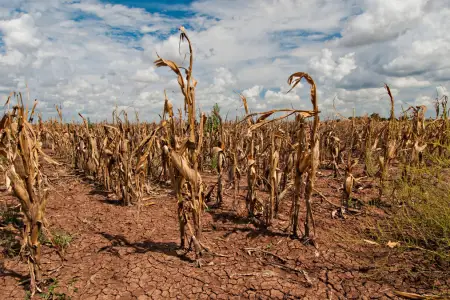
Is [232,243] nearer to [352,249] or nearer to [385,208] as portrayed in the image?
[352,249]

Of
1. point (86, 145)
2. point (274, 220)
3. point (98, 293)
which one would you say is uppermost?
point (86, 145)

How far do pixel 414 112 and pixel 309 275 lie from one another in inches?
182

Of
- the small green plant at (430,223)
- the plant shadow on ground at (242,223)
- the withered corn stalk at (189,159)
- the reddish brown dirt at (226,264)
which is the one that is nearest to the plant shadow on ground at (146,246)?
the reddish brown dirt at (226,264)

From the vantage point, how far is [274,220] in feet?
13.3

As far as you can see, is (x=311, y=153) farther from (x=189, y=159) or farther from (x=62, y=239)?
(x=62, y=239)

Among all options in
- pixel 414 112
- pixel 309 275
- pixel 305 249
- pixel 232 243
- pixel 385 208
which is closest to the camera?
pixel 309 275

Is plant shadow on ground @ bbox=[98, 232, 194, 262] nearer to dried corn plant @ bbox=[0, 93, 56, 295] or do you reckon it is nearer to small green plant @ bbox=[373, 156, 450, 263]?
dried corn plant @ bbox=[0, 93, 56, 295]

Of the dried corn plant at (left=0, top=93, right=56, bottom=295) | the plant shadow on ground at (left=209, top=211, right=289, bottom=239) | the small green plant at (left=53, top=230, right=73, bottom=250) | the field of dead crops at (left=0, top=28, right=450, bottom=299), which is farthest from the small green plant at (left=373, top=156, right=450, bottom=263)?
the small green plant at (left=53, top=230, right=73, bottom=250)

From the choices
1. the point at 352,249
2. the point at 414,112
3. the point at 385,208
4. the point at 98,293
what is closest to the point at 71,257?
the point at 98,293

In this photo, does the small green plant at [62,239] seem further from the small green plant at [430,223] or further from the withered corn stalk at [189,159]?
the small green plant at [430,223]

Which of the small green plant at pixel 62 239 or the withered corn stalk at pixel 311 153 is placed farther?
the small green plant at pixel 62 239

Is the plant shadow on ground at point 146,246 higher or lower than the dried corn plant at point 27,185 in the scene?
lower

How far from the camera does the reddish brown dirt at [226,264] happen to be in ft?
8.77

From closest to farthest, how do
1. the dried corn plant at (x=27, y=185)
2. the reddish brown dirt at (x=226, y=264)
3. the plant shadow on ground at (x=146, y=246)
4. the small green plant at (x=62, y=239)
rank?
the dried corn plant at (x=27, y=185)
the reddish brown dirt at (x=226, y=264)
the plant shadow on ground at (x=146, y=246)
the small green plant at (x=62, y=239)
